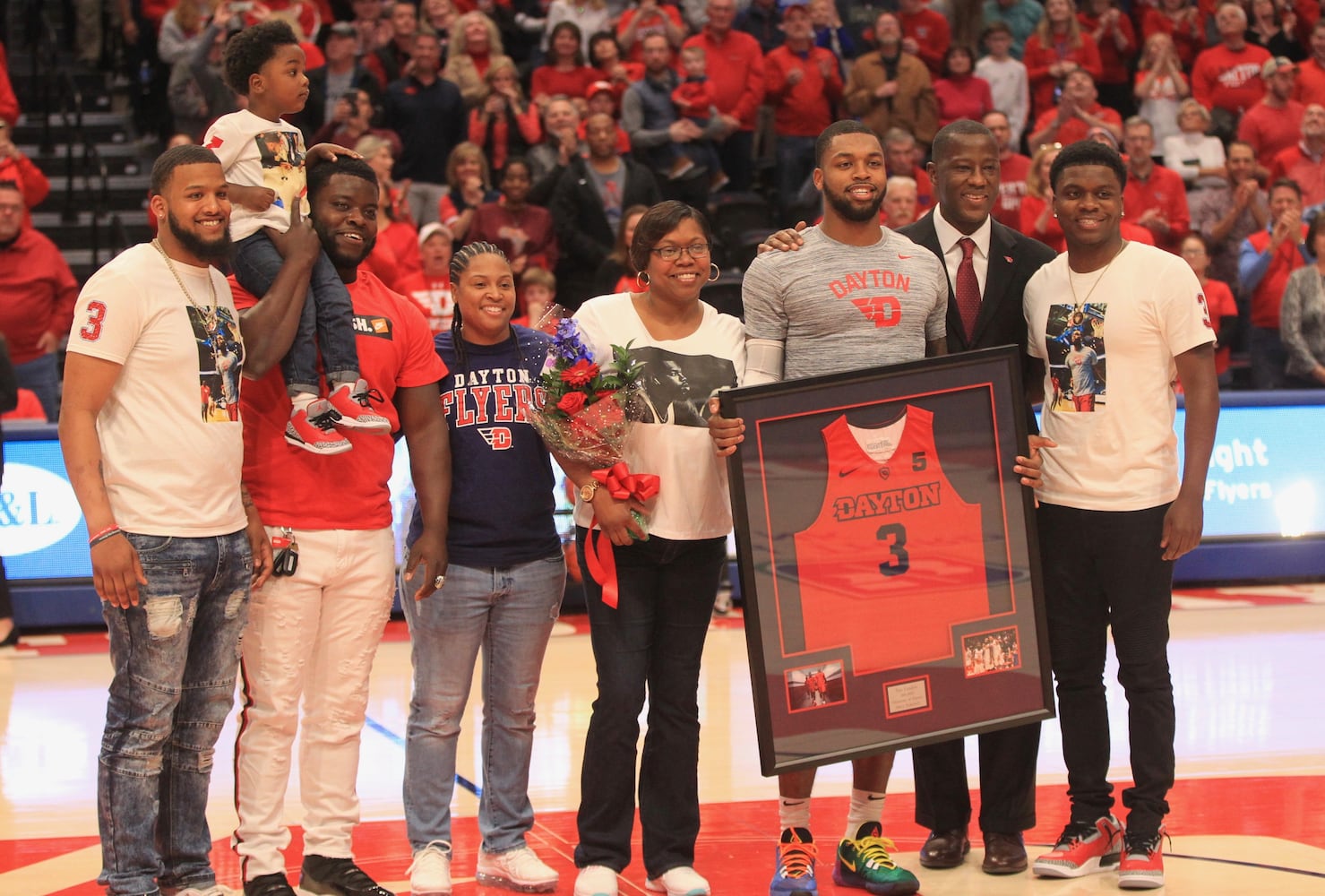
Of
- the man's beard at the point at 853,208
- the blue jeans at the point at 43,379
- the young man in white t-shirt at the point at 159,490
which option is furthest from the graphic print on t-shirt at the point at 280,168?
the blue jeans at the point at 43,379

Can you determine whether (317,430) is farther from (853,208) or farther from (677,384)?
(853,208)

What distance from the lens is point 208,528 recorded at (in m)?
4.54

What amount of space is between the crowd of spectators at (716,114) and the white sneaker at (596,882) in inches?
243

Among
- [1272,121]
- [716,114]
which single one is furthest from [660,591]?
[1272,121]

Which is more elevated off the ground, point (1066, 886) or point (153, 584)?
point (153, 584)

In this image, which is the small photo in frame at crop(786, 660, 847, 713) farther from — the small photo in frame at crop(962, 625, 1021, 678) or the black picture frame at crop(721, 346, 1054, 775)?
the small photo in frame at crop(962, 625, 1021, 678)

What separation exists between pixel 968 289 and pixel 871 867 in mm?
1917

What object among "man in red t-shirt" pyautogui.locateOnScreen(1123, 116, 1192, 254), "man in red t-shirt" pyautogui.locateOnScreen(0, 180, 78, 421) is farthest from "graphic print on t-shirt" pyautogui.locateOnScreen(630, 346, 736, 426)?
"man in red t-shirt" pyautogui.locateOnScreen(1123, 116, 1192, 254)

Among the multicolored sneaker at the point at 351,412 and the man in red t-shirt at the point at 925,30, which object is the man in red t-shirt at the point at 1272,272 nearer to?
the man in red t-shirt at the point at 925,30

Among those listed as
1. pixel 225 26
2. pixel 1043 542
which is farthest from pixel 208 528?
pixel 225 26

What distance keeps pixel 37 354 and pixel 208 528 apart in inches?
274

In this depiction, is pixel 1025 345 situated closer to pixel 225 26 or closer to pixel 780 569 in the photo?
pixel 780 569

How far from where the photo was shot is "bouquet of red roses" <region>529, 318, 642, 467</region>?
15.6 feet

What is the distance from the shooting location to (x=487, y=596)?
16.4 ft
